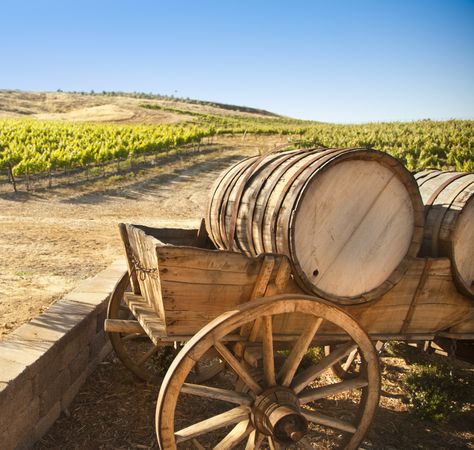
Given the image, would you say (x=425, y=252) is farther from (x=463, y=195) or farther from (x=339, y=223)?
(x=339, y=223)

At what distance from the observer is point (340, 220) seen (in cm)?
260

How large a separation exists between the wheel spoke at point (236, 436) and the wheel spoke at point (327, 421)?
348 mm

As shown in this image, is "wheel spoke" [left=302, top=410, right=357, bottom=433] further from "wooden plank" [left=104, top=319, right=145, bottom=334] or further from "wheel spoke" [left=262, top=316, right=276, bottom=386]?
"wooden plank" [left=104, top=319, right=145, bottom=334]

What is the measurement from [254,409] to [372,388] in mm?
752

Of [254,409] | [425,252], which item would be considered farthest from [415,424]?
[254,409]

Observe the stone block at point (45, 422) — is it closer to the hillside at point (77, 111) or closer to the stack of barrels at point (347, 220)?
the stack of barrels at point (347, 220)

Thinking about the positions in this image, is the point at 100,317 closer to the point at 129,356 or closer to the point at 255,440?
the point at 129,356

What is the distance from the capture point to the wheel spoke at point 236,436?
2457mm

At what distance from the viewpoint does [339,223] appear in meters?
2.60

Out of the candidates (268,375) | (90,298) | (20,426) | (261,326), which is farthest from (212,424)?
(90,298)

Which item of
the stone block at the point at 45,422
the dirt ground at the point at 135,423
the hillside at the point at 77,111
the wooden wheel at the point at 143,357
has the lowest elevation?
the dirt ground at the point at 135,423

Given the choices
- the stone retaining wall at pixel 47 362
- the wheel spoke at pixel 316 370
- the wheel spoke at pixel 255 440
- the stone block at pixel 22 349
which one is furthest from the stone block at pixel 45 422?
the wheel spoke at pixel 316 370

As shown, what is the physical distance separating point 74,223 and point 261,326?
942 centimetres

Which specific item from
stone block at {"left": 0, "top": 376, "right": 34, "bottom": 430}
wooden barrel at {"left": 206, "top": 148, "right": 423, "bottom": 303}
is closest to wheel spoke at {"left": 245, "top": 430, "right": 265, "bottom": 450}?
wooden barrel at {"left": 206, "top": 148, "right": 423, "bottom": 303}
